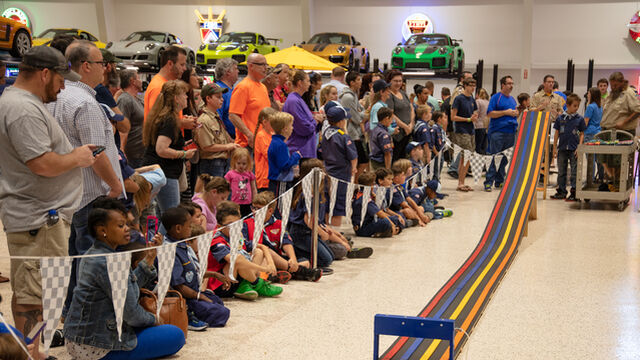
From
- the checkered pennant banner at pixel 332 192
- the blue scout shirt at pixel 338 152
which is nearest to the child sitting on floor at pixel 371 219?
the blue scout shirt at pixel 338 152

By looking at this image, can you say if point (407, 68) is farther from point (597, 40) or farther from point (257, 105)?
point (257, 105)

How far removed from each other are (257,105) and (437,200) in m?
4.22

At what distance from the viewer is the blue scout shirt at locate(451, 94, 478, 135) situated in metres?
12.3

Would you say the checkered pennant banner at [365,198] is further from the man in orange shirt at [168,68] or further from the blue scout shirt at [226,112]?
the man in orange shirt at [168,68]

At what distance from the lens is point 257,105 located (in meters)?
7.80

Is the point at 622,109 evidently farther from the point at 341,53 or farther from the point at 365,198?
the point at 341,53

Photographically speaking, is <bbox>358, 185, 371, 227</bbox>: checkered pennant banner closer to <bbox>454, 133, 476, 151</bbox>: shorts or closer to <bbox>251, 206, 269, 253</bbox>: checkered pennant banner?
<bbox>251, 206, 269, 253</bbox>: checkered pennant banner

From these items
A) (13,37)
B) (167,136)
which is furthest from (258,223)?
(13,37)

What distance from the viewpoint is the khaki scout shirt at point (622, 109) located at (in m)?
10.8

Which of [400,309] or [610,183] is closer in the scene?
[400,309]

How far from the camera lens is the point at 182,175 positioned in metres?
6.32

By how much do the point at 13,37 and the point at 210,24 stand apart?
609 inches

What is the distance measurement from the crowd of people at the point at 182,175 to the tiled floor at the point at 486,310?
291mm

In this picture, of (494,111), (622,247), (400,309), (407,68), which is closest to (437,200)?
(494,111)
